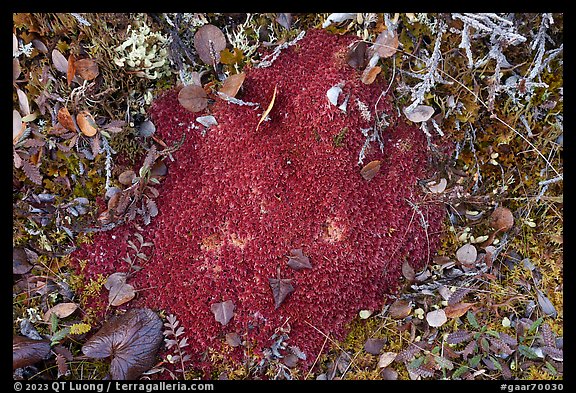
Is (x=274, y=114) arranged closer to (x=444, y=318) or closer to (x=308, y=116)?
(x=308, y=116)

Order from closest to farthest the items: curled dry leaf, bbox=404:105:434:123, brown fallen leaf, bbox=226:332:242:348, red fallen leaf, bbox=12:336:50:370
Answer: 1. red fallen leaf, bbox=12:336:50:370
2. brown fallen leaf, bbox=226:332:242:348
3. curled dry leaf, bbox=404:105:434:123

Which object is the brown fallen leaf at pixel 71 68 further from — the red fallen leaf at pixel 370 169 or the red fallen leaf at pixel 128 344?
the red fallen leaf at pixel 370 169

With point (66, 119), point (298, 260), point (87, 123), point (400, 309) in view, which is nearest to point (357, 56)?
point (298, 260)

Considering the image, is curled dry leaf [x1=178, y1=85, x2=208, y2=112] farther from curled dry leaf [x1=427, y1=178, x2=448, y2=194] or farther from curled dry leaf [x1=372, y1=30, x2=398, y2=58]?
curled dry leaf [x1=427, y1=178, x2=448, y2=194]

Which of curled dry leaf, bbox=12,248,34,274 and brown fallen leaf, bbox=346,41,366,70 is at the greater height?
brown fallen leaf, bbox=346,41,366,70

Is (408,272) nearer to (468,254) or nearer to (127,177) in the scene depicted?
(468,254)

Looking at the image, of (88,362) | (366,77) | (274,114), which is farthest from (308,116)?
(88,362)

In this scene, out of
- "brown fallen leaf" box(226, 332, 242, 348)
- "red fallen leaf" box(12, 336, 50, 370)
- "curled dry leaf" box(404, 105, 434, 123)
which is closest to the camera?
"red fallen leaf" box(12, 336, 50, 370)

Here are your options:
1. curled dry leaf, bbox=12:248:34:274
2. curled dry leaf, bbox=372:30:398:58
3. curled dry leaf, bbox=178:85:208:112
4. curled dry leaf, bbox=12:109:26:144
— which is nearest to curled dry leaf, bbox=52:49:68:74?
curled dry leaf, bbox=12:109:26:144
